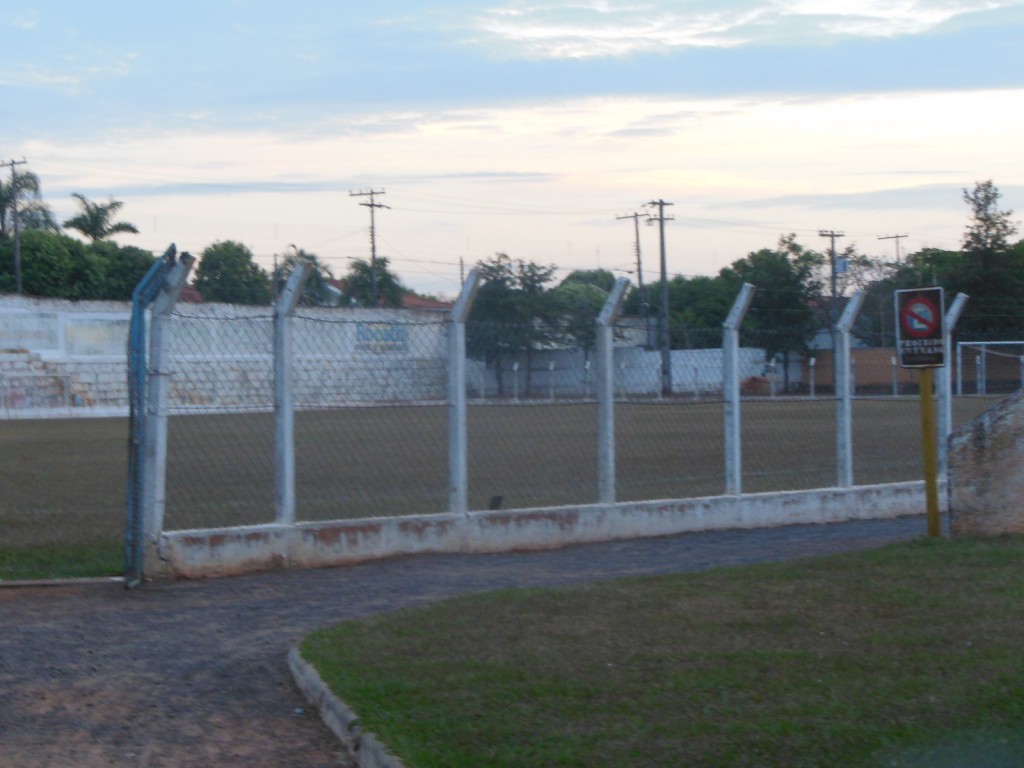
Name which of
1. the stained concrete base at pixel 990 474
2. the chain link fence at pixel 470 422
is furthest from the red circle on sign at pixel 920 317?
the chain link fence at pixel 470 422

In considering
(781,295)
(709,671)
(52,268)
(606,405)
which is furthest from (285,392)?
(52,268)

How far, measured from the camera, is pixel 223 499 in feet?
46.5

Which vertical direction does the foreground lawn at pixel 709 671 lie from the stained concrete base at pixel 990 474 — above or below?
below

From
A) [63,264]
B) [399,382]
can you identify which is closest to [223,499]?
[399,382]

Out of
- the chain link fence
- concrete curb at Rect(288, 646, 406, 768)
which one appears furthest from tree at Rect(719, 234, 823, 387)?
concrete curb at Rect(288, 646, 406, 768)

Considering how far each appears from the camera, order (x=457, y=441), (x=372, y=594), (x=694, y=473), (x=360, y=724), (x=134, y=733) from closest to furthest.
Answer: (x=360, y=724), (x=134, y=733), (x=372, y=594), (x=457, y=441), (x=694, y=473)

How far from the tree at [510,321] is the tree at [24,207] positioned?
45.8 meters

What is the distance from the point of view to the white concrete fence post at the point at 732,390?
1237cm

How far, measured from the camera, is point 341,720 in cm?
555

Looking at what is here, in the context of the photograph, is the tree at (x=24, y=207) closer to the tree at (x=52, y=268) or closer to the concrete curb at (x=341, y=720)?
the tree at (x=52, y=268)

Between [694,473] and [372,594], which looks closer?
[372,594]

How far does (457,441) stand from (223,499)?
4471 millimetres

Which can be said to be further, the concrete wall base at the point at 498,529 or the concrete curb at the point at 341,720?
the concrete wall base at the point at 498,529

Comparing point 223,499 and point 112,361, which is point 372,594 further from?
point 112,361
